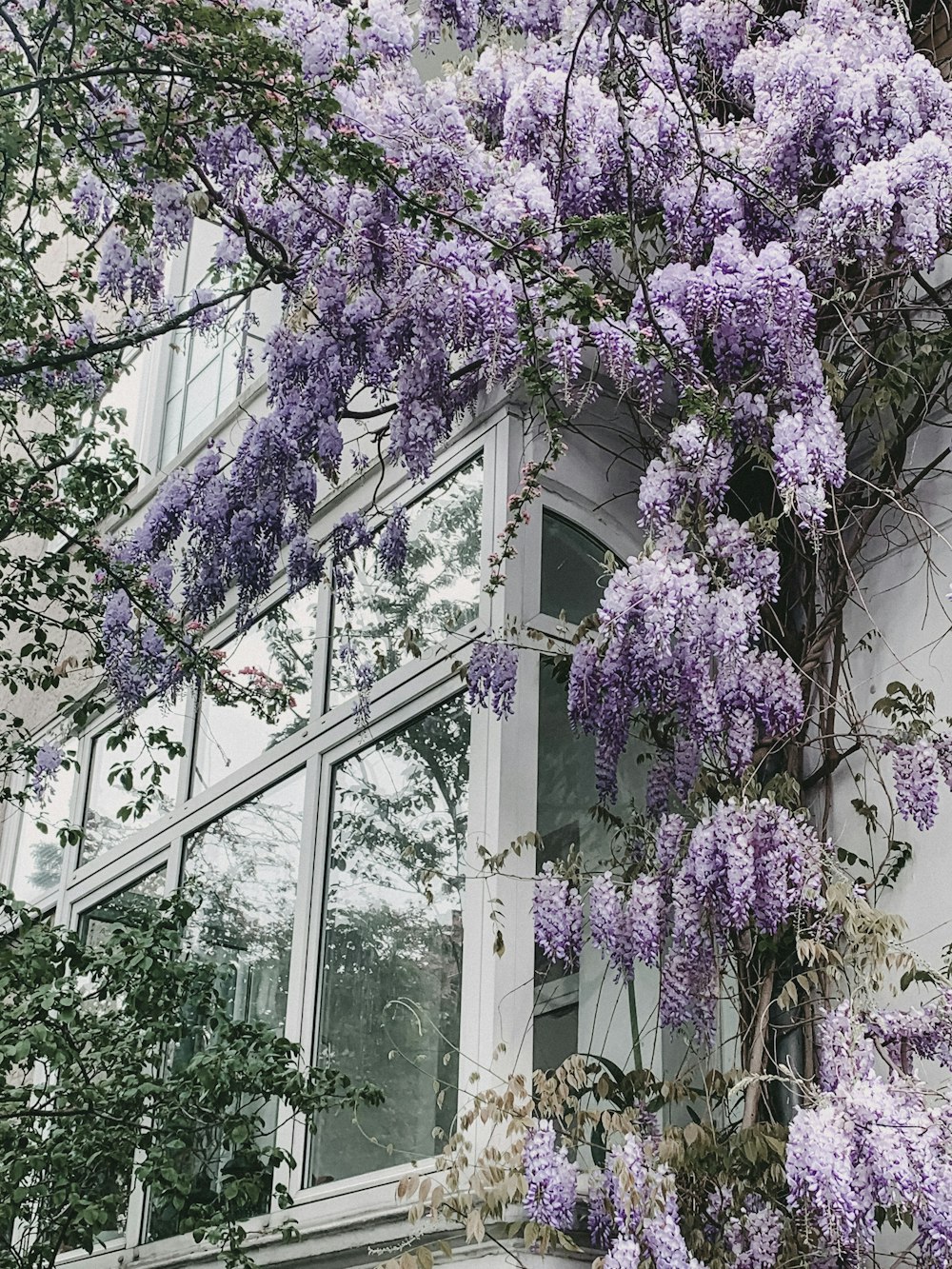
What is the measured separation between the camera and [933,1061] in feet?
12.5

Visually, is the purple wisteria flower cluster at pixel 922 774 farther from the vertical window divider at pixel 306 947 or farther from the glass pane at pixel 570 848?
the vertical window divider at pixel 306 947

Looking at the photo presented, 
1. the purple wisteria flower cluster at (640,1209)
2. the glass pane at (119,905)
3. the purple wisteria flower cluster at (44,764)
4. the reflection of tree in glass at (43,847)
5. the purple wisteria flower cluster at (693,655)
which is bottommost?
the purple wisteria flower cluster at (640,1209)

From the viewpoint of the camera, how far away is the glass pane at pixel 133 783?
629 cm

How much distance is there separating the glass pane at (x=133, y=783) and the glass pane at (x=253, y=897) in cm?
37

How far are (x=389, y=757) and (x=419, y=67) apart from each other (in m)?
2.89

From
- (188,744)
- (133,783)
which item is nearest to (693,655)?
(188,744)

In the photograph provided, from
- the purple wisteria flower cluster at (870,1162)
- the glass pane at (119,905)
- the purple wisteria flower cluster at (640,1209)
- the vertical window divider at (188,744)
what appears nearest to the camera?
the purple wisteria flower cluster at (870,1162)

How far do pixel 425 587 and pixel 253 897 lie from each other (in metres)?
1.46

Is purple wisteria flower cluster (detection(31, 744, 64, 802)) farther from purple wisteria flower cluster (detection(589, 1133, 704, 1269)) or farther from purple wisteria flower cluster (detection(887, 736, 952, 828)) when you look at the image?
purple wisteria flower cluster (detection(887, 736, 952, 828))

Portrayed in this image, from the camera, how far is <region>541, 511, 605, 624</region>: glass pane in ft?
15.8

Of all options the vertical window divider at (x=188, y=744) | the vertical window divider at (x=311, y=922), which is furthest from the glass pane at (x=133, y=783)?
the vertical window divider at (x=311, y=922)

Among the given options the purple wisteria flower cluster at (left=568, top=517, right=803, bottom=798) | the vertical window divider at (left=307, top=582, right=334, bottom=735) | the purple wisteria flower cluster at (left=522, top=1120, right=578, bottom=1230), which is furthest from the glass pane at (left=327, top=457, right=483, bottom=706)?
the purple wisteria flower cluster at (left=522, top=1120, right=578, bottom=1230)

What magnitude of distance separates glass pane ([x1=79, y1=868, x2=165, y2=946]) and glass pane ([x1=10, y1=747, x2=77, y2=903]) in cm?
67

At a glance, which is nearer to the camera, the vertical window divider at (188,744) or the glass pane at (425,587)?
the glass pane at (425,587)
